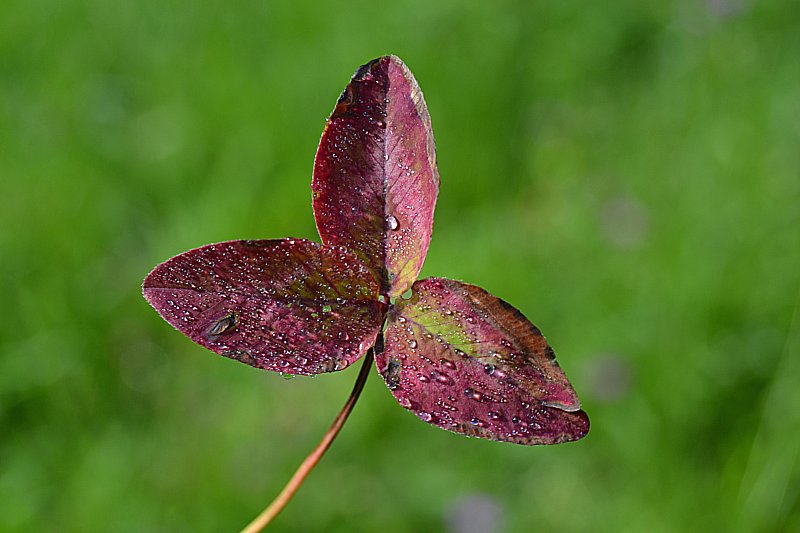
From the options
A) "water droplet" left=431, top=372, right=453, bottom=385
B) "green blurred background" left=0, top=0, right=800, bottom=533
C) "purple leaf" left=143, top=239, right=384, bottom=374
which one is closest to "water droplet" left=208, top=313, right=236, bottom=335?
"purple leaf" left=143, top=239, right=384, bottom=374

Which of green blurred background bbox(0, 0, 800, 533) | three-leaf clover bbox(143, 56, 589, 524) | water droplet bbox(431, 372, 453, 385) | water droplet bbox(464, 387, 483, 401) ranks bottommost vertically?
green blurred background bbox(0, 0, 800, 533)

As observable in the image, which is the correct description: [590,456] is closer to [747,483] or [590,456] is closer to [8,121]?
[747,483]

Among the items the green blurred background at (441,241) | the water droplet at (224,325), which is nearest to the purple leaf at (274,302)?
the water droplet at (224,325)

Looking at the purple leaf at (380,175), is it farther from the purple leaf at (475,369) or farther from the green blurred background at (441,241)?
the green blurred background at (441,241)

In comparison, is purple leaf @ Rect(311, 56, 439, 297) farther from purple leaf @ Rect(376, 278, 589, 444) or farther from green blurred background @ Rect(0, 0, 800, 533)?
green blurred background @ Rect(0, 0, 800, 533)

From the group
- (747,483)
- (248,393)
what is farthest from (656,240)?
(248,393)

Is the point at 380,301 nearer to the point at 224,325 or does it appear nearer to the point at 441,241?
the point at 224,325

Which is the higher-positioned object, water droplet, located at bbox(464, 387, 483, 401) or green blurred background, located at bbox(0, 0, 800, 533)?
water droplet, located at bbox(464, 387, 483, 401)
